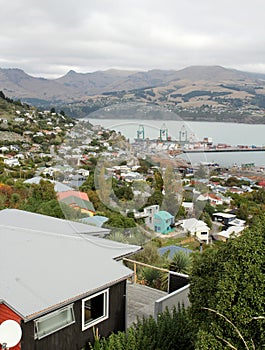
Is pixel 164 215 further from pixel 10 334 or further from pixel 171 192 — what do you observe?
pixel 10 334

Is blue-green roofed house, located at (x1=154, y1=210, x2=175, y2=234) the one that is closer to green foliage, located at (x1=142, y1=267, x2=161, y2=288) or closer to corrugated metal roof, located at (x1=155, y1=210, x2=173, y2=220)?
corrugated metal roof, located at (x1=155, y1=210, x2=173, y2=220)

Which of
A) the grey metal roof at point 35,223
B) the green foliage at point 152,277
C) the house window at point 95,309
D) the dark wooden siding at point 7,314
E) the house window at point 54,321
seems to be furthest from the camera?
the green foliage at point 152,277

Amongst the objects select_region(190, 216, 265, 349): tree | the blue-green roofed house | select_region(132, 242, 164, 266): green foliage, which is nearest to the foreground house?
the blue-green roofed house

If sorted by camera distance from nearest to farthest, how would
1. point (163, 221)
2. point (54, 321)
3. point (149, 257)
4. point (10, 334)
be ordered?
point (10, 334) → point (163, 221) → point (54, 321) → point (149, 257)

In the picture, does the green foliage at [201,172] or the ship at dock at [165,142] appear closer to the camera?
the ship at dock at [165,142]

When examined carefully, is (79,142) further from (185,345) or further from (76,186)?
(185,345)

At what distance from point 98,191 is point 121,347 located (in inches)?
73.5

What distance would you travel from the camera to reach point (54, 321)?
4484 millimetres

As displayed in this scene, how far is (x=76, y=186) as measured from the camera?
421 centimetres

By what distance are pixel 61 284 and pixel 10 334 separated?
949 mm

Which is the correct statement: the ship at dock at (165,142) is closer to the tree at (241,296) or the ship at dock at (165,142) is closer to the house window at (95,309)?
the tree at (241,296)

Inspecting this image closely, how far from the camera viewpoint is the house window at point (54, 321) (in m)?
4.30

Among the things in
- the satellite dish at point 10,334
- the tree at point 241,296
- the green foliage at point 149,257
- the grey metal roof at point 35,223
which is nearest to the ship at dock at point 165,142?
the tree at point 241,296

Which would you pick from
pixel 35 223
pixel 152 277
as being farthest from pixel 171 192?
pixel 152 277
